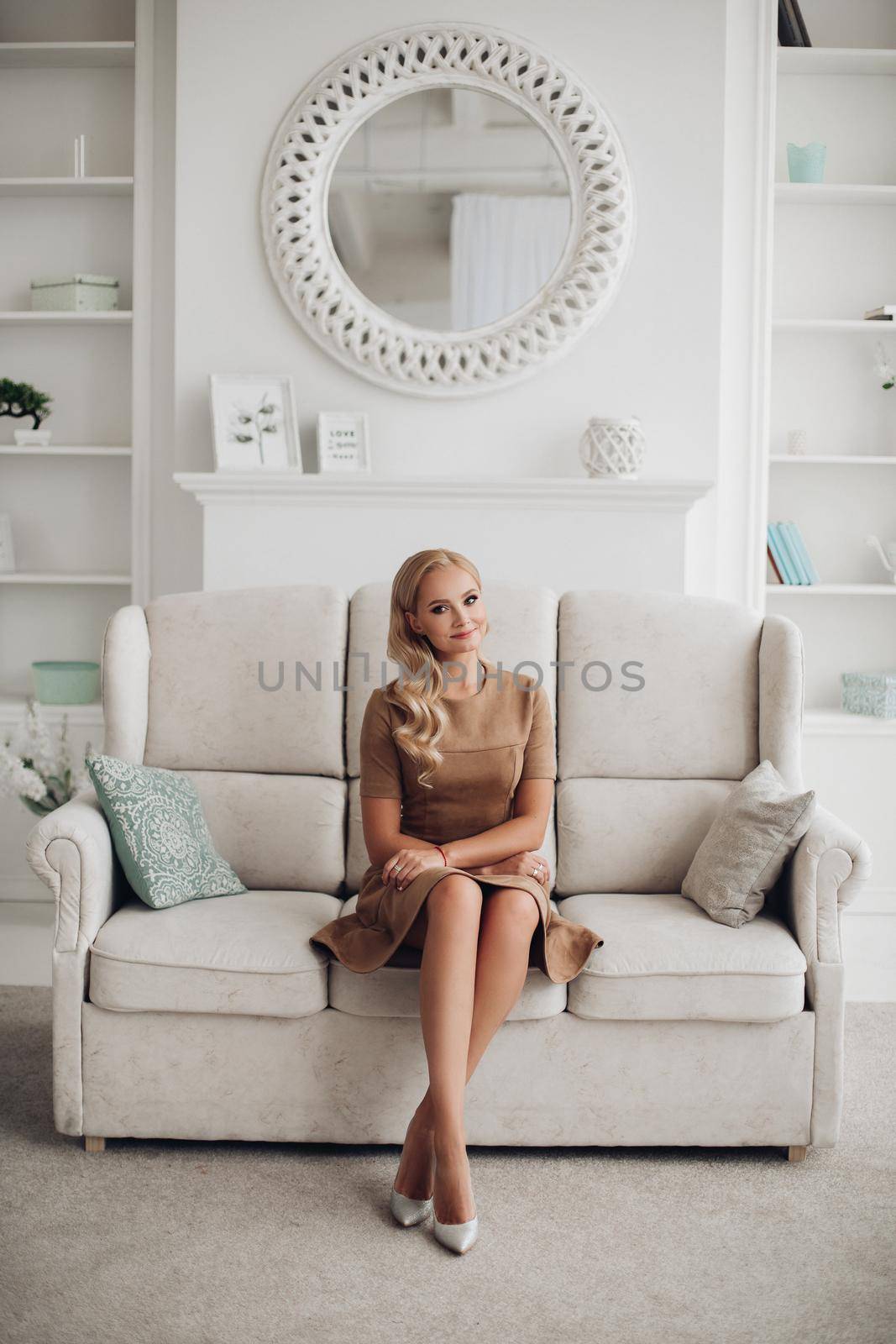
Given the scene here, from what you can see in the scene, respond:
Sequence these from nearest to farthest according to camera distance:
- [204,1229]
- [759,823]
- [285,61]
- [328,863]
Result: 1. [204,1229]
2. [759,823]
3. [328,863]
4. [285,61]

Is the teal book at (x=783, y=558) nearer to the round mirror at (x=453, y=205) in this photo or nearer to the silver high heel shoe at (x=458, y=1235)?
the round mirror at (x=453, y=205)

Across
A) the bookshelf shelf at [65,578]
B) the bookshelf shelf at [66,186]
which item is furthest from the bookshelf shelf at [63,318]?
the bookshelf shelf at [65,578]

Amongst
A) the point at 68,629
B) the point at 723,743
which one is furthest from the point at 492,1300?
the point at 68,629

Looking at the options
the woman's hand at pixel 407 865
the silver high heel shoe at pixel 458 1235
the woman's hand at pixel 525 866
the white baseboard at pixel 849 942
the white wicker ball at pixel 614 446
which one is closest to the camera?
the silver high heel shoe at pixel 458 1235

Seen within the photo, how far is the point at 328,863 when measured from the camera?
2.59 m

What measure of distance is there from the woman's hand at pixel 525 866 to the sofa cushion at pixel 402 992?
18cm

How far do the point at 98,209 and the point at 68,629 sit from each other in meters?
1.37

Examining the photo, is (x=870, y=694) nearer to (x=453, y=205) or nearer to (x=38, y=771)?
(x=453, y=205)

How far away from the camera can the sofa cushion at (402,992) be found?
211 centimetres

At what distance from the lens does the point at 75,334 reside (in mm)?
3830

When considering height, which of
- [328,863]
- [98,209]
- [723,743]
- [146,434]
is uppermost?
[98,209]

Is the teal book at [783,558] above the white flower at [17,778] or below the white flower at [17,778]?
above

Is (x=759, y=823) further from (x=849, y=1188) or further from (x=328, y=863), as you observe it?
(x=328, y=863)

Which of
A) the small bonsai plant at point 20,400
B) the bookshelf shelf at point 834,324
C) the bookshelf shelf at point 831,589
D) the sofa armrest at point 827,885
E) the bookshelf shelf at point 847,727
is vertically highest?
the bookshelf shelf at point 834,324
